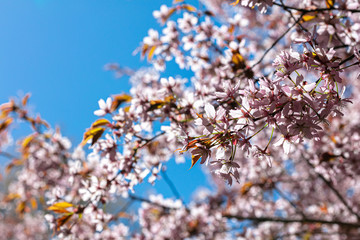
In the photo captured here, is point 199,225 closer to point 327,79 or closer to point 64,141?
point 64,141

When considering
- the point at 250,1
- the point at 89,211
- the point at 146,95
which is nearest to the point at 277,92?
the point at 250,1

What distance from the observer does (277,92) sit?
76 cm

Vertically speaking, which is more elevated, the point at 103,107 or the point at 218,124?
the point at 103,107

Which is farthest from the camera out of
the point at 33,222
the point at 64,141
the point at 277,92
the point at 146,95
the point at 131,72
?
the point at 33,222

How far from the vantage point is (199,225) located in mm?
3467

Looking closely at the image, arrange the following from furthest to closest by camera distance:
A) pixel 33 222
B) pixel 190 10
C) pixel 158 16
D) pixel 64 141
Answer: pixel 33 222, pixel 64 141, pixel 158 16, pixel 190 10

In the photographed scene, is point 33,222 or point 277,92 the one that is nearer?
point 277,92

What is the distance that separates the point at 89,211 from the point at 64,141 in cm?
200

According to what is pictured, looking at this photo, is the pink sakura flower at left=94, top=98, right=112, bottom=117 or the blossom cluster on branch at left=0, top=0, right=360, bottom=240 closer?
the blossom cluster on branch at left=0, top=0, right=360, bottom=240

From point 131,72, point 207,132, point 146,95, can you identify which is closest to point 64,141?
point 131,72

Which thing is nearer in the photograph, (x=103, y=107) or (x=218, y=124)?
(x=218, y=124)

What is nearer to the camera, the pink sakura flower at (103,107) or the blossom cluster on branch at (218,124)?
the blossom cluster on branch at (218,124)

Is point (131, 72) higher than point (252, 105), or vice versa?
point (131, 72)

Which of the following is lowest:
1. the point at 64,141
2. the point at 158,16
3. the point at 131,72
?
the point at 64,141
